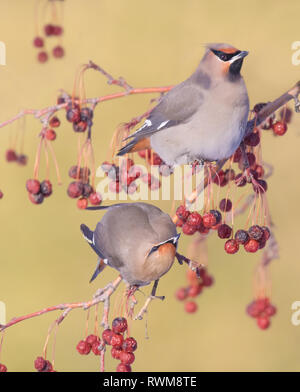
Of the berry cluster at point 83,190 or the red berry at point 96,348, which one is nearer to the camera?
the red berry at point 96,348

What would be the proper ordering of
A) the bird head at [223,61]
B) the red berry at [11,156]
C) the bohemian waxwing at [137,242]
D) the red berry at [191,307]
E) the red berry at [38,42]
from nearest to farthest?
the bohemian waxwing at [137,242] < the bird head at [223,61] < the red berry at [11,156] < the red berry at [38,42] < the red berry at [191,307]

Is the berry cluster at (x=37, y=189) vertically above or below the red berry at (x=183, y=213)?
above

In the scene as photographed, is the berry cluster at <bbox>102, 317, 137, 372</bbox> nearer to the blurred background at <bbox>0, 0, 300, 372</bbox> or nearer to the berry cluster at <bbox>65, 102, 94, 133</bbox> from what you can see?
the berry cluster at <bbox>65, 102, 94, 133</bbox>

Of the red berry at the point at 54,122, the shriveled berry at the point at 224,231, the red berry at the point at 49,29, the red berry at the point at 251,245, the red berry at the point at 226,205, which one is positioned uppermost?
the red berry at the point at 49,29

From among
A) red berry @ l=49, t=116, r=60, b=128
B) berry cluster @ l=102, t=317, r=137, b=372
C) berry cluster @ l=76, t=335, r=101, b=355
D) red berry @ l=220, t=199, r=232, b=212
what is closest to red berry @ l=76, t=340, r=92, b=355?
berry cluster @ l=76, t=335, r=101, b=355

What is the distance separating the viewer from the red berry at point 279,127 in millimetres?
3342

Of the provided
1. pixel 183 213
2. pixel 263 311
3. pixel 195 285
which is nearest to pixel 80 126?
pixel 183 213

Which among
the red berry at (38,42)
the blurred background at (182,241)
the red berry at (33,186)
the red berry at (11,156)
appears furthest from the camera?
the blurred background at (182,241)

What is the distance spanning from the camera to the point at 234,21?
21.4 feet

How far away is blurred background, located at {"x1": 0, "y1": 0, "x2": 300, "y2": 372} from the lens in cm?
610

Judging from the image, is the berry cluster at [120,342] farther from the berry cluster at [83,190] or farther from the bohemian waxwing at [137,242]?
the berry cluster at [83,190]

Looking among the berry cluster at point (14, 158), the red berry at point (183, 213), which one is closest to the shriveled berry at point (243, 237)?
the red berry at point (183, 213)

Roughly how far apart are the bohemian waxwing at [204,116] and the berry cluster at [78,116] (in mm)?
197
